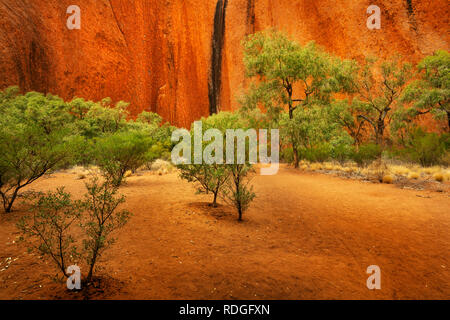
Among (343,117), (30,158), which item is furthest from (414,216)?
(343,117)

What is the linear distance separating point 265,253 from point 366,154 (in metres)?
14.7

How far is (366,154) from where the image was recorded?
15539 mm

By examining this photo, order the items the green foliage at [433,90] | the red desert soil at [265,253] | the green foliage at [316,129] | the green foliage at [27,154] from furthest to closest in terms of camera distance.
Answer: the green foliage at [316,129] → the green foliage at [433,90] → the green foliage at [27,154] → the red desert soil at [265,253]

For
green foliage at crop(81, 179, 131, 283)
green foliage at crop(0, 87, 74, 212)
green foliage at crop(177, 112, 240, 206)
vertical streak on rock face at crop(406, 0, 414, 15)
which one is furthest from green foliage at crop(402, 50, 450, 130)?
green foliage at crop(0, 87, 74, 212)

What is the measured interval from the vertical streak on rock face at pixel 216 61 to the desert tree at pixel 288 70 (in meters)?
21.4

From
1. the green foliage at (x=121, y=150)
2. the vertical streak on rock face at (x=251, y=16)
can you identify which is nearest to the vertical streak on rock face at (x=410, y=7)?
the vertical streak on rock face at (x=251, y=16)

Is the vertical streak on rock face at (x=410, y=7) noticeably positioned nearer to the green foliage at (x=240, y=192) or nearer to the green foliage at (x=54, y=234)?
the green foliage at (x=240, y=192)

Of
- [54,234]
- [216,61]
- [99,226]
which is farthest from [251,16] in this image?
[99,226]

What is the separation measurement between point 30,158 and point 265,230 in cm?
617

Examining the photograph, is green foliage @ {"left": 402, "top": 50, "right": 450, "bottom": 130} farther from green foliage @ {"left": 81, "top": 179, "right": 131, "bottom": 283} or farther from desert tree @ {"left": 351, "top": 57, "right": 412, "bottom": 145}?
green foliage @ {"left": 81, "top": 179, "right": 131, "bottom": 283}

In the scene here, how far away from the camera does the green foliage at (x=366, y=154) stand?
15.2m

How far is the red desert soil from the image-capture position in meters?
2.86

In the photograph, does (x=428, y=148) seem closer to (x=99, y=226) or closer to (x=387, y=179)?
(x=387, y=179)

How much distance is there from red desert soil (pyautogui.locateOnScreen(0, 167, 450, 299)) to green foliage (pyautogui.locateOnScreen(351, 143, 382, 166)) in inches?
351
